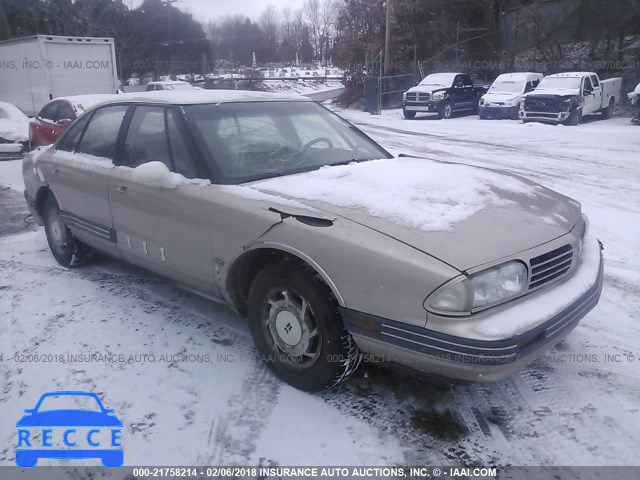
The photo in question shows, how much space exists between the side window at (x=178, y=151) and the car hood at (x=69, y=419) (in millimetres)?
1502

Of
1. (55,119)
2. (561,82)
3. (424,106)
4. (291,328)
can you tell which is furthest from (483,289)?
(424,106)

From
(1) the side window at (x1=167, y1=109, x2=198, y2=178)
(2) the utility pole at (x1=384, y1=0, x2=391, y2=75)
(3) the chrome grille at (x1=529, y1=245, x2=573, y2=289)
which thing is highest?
(2) the utility pole at (x1=384, y1=0, x2=391, y2=75)

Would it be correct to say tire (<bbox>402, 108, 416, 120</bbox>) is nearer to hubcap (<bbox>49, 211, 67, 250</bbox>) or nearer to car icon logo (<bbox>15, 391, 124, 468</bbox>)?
hubcap (<bbox>49, 211, 67, 250</bbox>)

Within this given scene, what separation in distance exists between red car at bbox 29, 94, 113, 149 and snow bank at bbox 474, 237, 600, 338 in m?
9.06

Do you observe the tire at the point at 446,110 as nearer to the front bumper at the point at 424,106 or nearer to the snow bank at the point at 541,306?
the front bumper at the point at 424,106

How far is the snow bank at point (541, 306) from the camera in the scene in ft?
7.87

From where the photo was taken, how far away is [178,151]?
3539 millimetres

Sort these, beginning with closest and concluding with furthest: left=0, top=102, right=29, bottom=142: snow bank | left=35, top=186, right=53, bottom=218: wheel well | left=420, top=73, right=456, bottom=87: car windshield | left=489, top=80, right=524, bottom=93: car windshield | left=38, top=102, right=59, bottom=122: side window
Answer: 1. left=35, top=186, right=53, bottom=218: wheel well
2. left=38, top=102, right=59, bottom=122: side window
3. left=0, top=102, right=29, bottom=142: snow bank
4. left=489, top=80, right=524, bottom=93: car windshield
5. left=420, top=73, right=456, bottom=87: car windshield

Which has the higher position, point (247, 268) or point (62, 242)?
point (247, 268)

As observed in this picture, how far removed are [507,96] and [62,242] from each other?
1742cm

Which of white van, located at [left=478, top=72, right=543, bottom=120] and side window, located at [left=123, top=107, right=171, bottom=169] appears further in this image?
white van, located at [left=478, top=72, right=543, bottom=120]

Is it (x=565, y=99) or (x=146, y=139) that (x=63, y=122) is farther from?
(x=565, y=99)

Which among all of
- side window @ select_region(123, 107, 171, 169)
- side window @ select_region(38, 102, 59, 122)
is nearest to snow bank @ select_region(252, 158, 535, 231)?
side window @ select_region(123, 107, 171, 169)

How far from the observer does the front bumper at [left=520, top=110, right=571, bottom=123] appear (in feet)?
54.2
